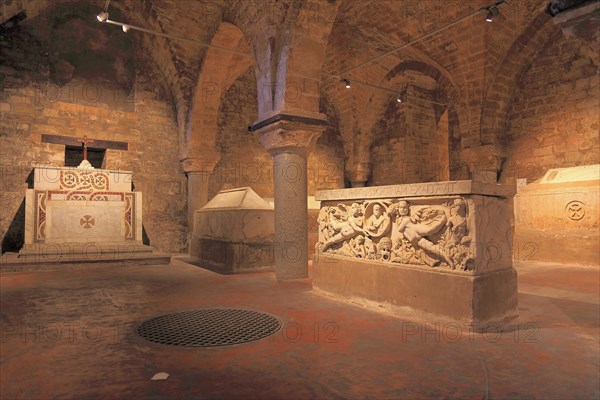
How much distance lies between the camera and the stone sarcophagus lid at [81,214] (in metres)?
7.45

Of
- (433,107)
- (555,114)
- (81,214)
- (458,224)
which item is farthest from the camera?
(433,107)

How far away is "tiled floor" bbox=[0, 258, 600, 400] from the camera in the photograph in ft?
6.98

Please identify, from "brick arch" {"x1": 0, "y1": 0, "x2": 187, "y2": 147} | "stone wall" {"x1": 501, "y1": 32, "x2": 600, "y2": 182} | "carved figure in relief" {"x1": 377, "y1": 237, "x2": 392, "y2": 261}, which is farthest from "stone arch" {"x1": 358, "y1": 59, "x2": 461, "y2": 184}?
"carved figure in relief" {"x1": 377, "y1": 237, "x2": 392, "y2": 261}

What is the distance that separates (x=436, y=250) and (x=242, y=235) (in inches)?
161

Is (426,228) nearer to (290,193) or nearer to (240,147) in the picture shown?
(290,193)

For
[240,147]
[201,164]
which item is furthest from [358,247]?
[240,147]

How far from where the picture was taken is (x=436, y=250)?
3.47 m

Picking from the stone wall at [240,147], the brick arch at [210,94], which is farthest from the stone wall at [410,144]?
the brick arch at [210,94]

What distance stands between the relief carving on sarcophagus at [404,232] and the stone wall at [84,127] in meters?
6.83

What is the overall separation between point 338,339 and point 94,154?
9086 mm

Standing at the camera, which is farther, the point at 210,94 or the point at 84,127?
the point at 210,94

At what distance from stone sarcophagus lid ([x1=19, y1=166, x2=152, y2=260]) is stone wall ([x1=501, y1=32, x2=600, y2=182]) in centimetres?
885

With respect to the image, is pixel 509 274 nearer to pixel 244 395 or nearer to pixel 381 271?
pixel 381 271

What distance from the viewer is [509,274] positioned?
3555mm
